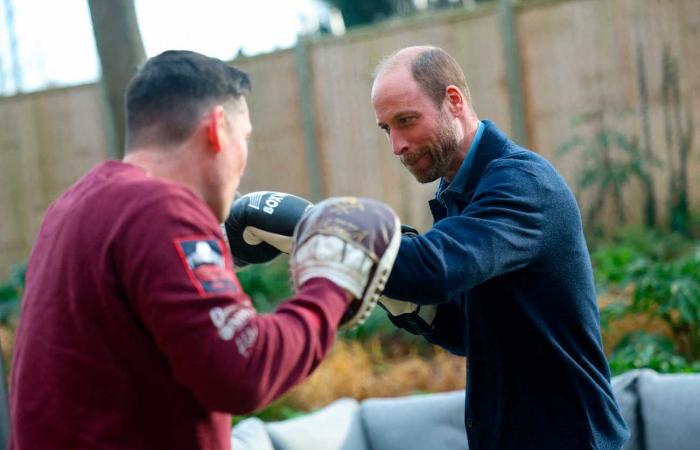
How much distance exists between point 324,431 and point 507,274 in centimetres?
176

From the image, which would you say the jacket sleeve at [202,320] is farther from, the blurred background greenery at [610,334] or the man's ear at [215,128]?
the blurred background greenery at [610,334]


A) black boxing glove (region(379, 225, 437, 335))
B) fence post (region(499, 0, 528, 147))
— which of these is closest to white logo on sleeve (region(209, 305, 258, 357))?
black boxing glove (region(379, 225, 437, 335))

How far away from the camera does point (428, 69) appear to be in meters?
2.52

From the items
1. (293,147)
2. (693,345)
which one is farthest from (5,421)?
(293,147)

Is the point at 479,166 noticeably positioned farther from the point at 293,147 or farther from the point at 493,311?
the point at 293,147

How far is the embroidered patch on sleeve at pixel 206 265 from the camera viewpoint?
1505 millimetres

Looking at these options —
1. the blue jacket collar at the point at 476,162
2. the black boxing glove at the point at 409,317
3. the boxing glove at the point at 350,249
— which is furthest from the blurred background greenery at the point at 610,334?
the boxing glove at the point at 350,249

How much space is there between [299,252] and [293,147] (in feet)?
20.3

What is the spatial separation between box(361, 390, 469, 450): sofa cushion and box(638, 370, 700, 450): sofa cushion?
0.74 meters

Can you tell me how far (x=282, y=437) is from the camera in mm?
3732

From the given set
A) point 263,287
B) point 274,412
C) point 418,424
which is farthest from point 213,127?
point 263,287

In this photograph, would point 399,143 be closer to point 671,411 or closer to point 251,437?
point 251,437

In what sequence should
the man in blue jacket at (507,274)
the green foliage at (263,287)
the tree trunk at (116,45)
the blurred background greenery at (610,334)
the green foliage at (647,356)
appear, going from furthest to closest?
the green foliage at (263,287)
the tree trunk at (116,45)
the blurred background greenery at (610,334)
the green foliage at (647,356)
the man in blue jacket at (507,274)

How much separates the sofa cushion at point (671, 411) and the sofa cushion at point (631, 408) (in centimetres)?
3
